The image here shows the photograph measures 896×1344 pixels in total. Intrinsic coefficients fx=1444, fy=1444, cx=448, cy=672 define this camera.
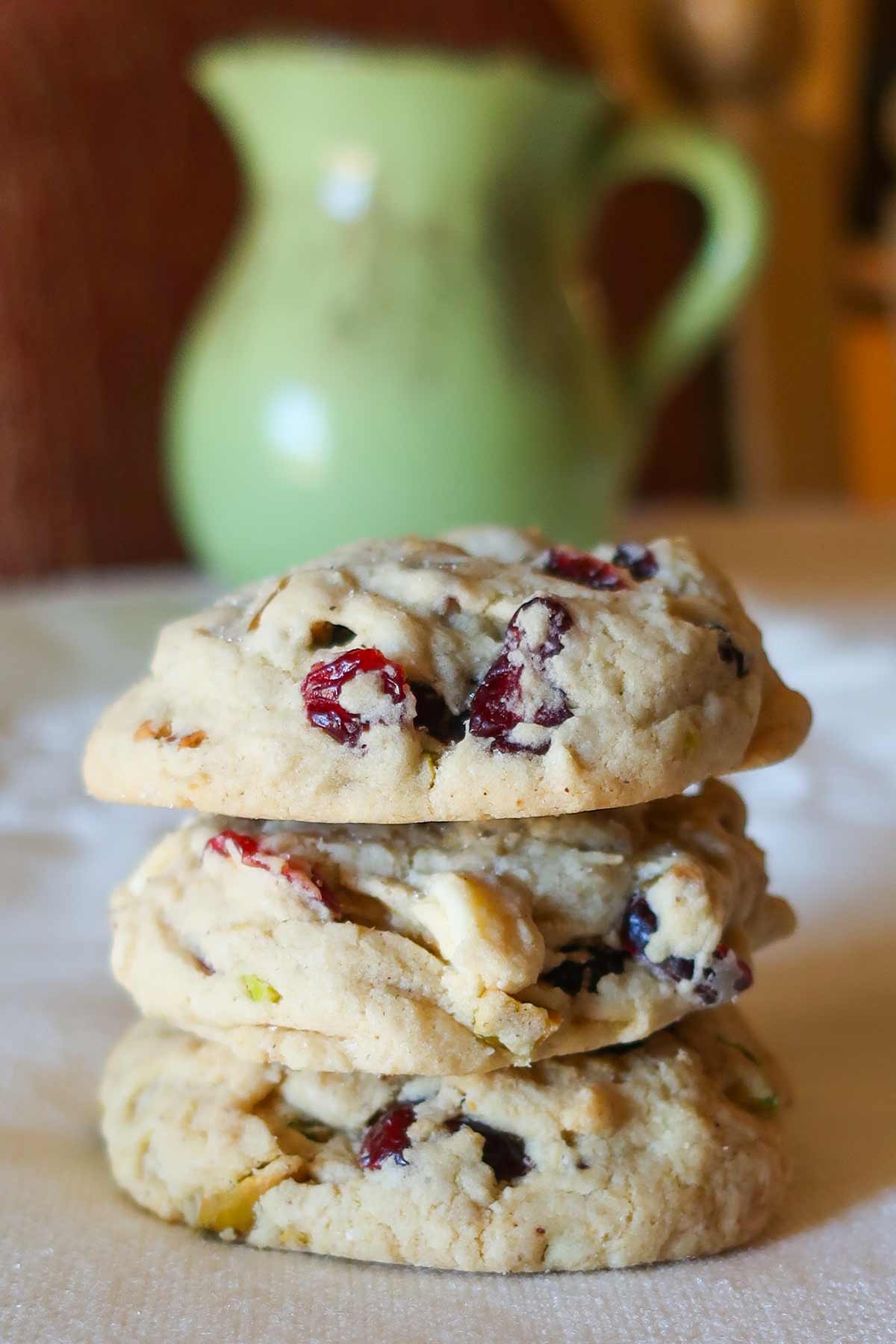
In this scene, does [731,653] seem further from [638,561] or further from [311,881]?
[311,881]

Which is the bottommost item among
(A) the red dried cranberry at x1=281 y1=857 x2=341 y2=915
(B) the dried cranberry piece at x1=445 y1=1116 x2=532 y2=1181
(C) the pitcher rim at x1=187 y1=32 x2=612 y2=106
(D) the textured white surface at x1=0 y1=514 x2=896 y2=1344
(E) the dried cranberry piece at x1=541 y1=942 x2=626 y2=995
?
(D) the textured white surface at x1=0 y1=514 x2=896 y2=1344

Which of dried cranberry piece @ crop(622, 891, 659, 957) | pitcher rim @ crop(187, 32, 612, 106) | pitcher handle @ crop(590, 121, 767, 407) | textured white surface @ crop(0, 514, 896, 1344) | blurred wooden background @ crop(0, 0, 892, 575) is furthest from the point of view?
blurred wooden background @ crop(0, 0, 892, 575)

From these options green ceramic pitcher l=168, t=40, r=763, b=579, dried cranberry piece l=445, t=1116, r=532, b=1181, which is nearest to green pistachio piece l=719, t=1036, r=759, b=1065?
dried cranberry piece l=445, t=1116, r=532, b=1181

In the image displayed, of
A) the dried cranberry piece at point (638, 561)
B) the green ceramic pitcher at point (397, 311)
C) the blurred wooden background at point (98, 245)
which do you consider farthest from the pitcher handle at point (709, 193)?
the dried cranberry piece at point (638, 561)

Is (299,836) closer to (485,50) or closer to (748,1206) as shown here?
(748,1206)

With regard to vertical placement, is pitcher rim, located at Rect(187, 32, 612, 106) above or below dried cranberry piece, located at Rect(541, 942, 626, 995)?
above

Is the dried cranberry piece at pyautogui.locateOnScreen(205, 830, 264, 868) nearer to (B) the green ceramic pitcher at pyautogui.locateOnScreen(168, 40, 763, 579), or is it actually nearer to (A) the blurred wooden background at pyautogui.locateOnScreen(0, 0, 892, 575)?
(B) the green ceramic pitcher at pyautogui.locateOnScreen(168, 40, 763, 579)
